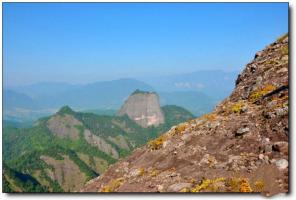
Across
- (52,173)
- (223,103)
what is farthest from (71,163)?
(223,103)

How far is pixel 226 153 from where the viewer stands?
9750 mm

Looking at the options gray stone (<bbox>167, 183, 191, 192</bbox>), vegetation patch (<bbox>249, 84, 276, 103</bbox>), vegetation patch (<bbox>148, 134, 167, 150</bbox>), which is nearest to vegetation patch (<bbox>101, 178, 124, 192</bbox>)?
vegetation patch (<bbox>148, 134, 167, 150</bbox>)

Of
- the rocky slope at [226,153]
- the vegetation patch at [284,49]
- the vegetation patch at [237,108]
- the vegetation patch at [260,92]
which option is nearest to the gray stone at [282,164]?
the rocky slope at [226,153]

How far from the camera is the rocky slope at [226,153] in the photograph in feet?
28.9

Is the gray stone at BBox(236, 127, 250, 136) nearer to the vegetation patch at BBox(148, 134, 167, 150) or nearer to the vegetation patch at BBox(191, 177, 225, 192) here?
the vegetation patch at BBox(191, 177, 225, 192)

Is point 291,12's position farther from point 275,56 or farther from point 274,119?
point 275,56

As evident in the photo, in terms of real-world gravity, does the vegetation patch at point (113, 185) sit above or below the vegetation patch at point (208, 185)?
below

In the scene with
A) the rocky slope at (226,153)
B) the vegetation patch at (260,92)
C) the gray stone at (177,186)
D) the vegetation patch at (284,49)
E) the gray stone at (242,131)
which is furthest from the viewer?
the vegetation patch at (284,49)

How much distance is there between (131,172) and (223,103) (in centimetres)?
438

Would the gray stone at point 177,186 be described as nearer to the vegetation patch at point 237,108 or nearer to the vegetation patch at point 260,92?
the vegetation patch at point 237,108

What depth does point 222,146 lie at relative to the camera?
10.1 metres

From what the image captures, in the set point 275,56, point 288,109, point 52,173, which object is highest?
point 275,56

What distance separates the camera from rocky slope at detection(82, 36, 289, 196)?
28.9ft

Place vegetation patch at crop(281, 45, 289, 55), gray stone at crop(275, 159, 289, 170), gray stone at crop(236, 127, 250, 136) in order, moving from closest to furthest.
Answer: gray stone at crop(275, 159, 289, 170)
gray stone at crop(236, 127, 250, 136)
vegetation patch at crop(281, 45, 289, 55)
